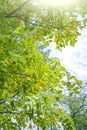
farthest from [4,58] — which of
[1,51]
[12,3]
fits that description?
[12,3]

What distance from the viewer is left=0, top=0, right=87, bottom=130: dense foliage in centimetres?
368

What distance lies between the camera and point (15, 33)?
3.71 metres

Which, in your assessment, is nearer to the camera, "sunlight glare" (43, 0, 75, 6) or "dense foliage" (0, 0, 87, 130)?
"dense foliage" (0, 0, 87, 130)

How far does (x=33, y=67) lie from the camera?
3.74 m

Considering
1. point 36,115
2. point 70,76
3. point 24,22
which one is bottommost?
point 36,115

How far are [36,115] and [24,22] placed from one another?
1907mm

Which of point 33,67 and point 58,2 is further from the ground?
point 58,2

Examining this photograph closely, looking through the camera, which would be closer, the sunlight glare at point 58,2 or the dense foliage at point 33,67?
the dense foliage at point 33,67

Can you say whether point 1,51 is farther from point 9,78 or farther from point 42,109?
point 42,109

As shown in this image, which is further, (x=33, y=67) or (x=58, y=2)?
(x=58, y=2)

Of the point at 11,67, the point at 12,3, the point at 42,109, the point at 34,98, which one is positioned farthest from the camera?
the point at 12,3

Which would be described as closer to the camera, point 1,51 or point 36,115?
point 1,51

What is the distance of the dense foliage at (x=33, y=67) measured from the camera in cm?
368

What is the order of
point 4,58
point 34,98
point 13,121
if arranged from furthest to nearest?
1. point 13,121
2. point 34,98
3. point 4,58
